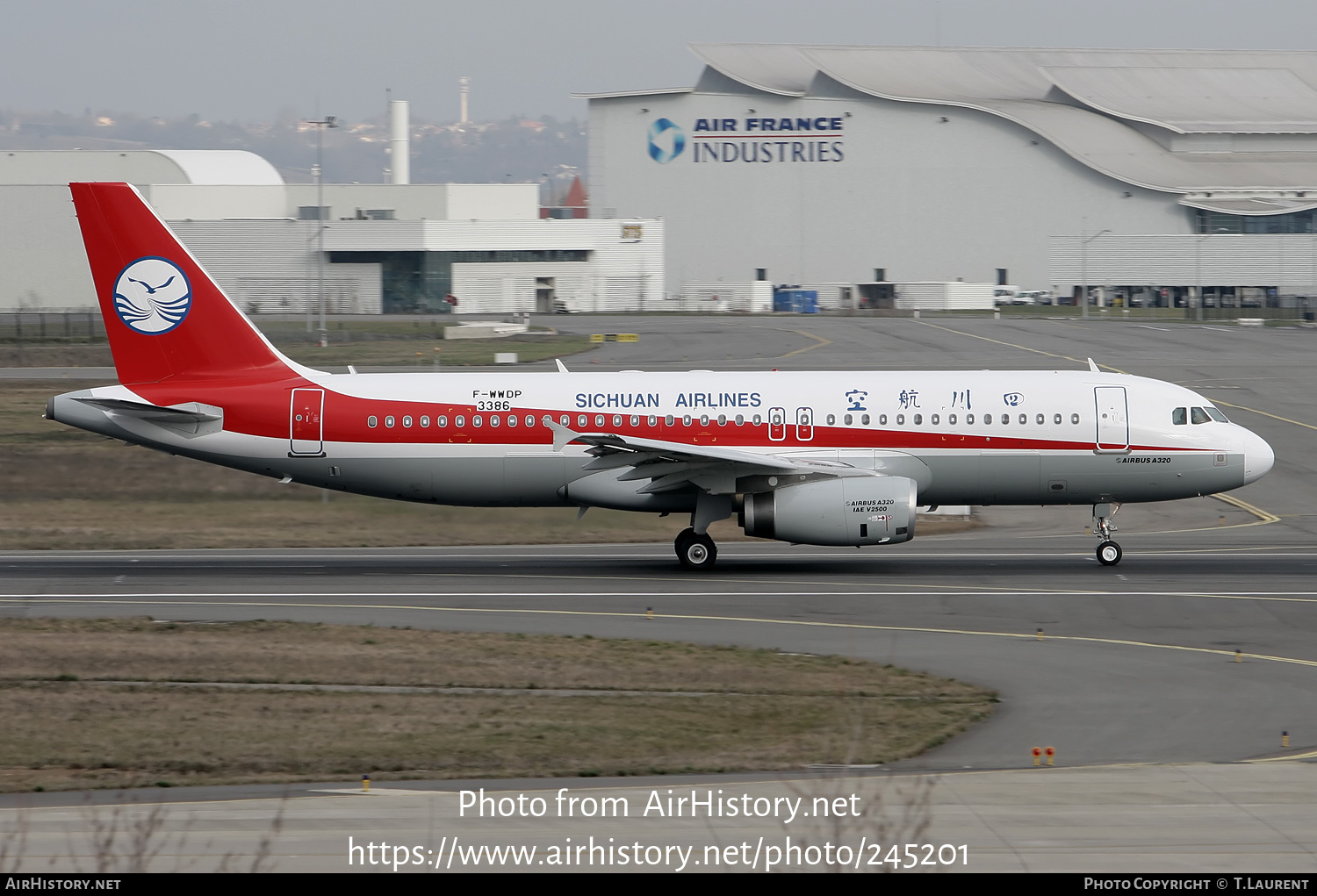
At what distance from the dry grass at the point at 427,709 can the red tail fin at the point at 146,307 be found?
9.41 meters

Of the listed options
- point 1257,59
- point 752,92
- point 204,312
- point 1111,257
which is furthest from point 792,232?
point 204,312

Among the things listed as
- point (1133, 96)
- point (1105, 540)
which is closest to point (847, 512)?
point (1105, 540)

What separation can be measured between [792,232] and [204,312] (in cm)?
11823

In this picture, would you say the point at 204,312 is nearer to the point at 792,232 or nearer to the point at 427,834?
the point at 427,834

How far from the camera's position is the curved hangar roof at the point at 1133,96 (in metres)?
145

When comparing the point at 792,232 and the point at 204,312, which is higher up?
the point at 792,232

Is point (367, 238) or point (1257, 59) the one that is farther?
point (1257, 59)

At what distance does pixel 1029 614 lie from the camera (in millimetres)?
26125

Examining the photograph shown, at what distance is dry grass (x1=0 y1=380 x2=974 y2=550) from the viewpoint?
35.3m

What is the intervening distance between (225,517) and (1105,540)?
22.2 meters

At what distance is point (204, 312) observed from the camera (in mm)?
32656

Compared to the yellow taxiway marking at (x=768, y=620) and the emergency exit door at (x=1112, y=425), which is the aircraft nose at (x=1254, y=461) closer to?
the emergency exit door at (x=1112, y=425)

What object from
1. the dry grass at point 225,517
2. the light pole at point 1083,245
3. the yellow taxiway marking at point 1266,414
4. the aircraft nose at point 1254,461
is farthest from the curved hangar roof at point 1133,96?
the aircraft nose at point 1254,461

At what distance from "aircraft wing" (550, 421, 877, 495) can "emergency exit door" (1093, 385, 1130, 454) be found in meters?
5.16
